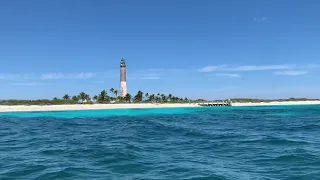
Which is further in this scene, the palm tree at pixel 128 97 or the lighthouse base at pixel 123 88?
the palm tree at pixel 128 97

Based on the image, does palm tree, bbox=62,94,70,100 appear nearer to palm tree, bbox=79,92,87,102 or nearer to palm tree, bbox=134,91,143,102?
palm tree, bbox=79,92,87,102

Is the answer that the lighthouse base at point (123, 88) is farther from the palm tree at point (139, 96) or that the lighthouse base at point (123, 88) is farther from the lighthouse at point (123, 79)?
the palm tree at point (139, 96)

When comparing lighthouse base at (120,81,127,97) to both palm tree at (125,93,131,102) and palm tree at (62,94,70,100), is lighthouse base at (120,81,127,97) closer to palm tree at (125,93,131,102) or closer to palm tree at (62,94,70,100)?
palm tree at (125,93,131,102)

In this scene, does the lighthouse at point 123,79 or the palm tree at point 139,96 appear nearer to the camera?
the lighthouse at point 123,79

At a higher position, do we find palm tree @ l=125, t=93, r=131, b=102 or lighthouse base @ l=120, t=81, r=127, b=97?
lighthouse base @ l=120, t=81, r=127, b=97

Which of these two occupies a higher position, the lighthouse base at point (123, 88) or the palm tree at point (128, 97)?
the lighthouse base at point (123, 88)

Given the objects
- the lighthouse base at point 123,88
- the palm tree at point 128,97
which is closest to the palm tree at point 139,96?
the palm tree at point 128,97

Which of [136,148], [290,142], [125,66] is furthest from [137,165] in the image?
[125,66]

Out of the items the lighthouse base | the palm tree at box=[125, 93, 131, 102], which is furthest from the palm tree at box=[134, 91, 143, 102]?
the lighthouse base

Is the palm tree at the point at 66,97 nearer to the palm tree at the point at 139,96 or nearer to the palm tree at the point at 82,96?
the palm tree at the point at 82,96

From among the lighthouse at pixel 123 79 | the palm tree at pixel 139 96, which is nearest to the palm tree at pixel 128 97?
the lighthouse at pixel 123 79

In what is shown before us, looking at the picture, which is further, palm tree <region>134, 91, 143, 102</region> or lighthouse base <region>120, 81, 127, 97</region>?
palm tree <region>134, 91, 143, 102</region>

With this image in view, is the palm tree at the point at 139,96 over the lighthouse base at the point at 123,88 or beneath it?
beneath

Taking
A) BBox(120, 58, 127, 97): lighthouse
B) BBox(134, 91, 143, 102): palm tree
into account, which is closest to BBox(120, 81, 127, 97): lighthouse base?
BBox(120, 58, 127, 97): lighthouse
